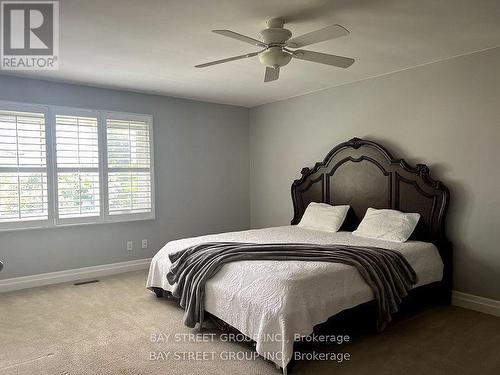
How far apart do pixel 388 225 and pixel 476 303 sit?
107cm

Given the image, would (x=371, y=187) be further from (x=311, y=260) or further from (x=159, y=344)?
(x=159, y=344)

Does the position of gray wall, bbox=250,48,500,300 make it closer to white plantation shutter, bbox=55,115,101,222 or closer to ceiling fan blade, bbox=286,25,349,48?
ceiling fan blade, bbox=286,25,349,48

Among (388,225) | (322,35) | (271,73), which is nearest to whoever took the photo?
(322,35)

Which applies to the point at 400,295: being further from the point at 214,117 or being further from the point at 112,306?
the point at 214,117

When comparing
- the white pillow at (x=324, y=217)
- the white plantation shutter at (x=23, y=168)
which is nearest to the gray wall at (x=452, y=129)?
the white pillow at (x=324, y=217)

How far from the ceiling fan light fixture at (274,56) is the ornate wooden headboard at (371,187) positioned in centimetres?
193

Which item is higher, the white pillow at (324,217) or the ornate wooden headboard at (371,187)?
the ornate wooden headboard at (371,187)

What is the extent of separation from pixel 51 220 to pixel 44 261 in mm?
504

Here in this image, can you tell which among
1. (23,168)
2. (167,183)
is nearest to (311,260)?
(167,183)

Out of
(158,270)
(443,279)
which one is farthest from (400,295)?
(158,270)

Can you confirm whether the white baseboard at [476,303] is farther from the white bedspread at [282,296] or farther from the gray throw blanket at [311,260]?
the gray throw blanket at [311,260]

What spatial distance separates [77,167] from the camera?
445 centimetres

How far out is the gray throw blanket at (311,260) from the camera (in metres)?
2.90

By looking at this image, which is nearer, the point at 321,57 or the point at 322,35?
the point at 322,35
